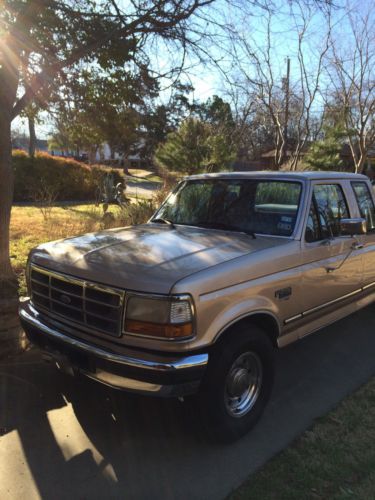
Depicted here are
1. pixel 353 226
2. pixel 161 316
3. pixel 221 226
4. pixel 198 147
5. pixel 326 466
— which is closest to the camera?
pixel 161 316

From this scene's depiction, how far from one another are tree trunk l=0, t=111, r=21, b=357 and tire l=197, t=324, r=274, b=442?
2.30 metres

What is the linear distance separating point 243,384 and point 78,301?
1337 mm

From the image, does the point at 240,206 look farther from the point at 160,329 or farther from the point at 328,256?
the point at 160,329

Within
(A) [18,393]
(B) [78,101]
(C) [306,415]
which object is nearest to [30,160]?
(B) [78,101]

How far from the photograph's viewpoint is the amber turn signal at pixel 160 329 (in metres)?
2.65

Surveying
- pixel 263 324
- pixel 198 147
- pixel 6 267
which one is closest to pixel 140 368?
pixel 263 324

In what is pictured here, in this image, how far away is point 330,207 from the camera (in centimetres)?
420

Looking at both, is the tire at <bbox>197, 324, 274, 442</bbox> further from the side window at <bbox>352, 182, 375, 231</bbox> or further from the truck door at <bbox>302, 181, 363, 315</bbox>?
the side window at <bbox>352, 182, 375, 231</bbox>

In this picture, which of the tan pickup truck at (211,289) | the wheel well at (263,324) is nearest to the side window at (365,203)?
the tan pickup truck at (211,289)

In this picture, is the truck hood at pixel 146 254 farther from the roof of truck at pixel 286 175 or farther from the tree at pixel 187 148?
the tree at pixel 187 148

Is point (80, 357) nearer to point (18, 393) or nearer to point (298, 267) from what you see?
point (18, 393)

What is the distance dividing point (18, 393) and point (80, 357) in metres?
1.16

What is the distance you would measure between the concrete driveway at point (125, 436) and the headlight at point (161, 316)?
3.09 ft

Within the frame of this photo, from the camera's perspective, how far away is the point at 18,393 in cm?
371
